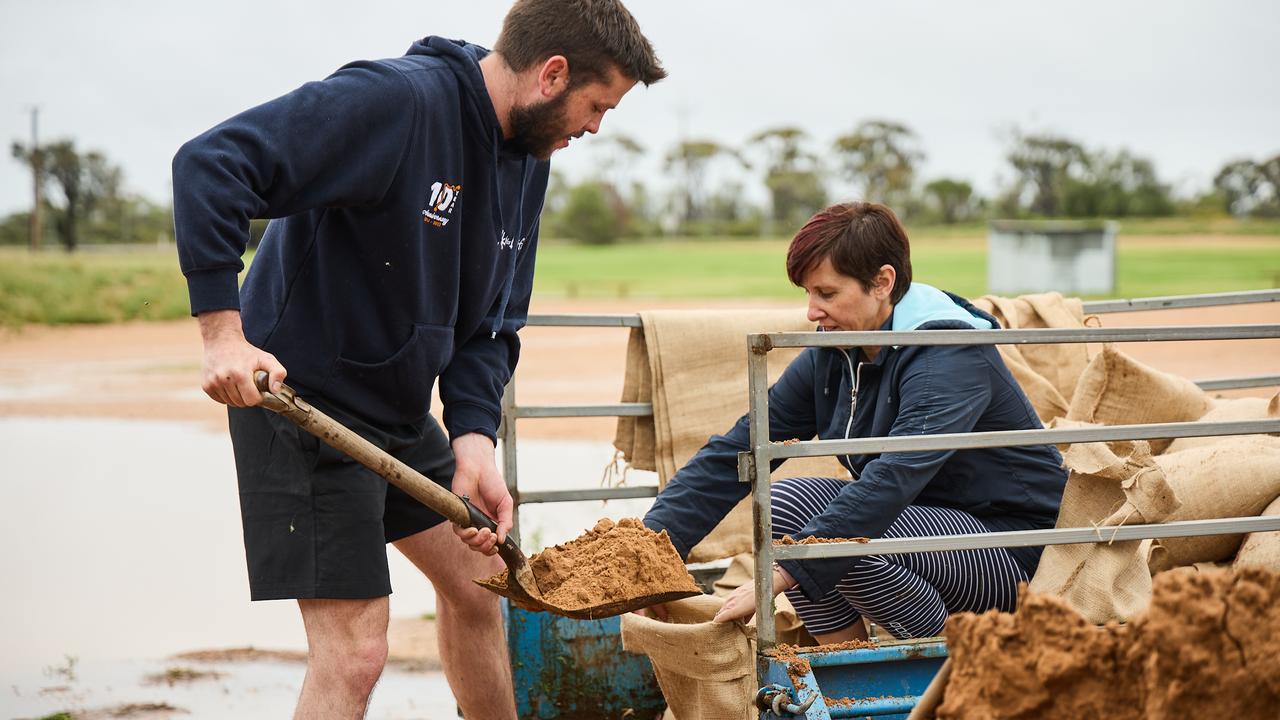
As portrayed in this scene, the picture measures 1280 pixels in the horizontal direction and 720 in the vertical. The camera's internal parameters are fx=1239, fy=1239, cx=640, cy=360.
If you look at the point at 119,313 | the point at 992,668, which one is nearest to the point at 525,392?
the point at 992,668

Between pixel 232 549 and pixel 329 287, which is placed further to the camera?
pixel 232 549

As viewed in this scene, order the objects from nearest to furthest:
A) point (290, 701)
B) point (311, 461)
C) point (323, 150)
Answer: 1. point (323, 150)
2. point (311, 461)
3. point (290, 701)

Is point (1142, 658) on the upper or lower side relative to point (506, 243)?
lower

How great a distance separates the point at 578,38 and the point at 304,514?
1100 millimetres

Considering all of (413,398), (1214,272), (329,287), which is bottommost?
(1214,272)

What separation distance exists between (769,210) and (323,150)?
7276 centimetres

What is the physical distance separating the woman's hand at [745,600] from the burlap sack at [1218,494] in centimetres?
112

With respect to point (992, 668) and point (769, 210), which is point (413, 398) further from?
point (769, 210)

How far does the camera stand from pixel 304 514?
2473mm

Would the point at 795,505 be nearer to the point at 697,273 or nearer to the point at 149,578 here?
the point at 149,578

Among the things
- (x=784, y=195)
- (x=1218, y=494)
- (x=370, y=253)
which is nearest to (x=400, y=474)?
(x=370, y=253)

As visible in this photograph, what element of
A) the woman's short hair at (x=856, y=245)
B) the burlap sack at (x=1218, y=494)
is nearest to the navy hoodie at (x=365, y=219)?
the woman's short hair at (x=856, y=245)

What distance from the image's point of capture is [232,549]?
719cm

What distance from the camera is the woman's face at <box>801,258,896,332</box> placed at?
9.87 feet
